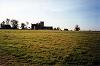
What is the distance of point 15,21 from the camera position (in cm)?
14225

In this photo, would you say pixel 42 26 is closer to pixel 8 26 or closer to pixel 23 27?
pixel 23 27

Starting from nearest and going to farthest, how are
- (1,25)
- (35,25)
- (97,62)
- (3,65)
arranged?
(3,65) < (97,62) < (1,25) < (35,25)

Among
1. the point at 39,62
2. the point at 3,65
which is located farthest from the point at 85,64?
the point at 3,65

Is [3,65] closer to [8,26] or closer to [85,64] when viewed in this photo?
[85,64]

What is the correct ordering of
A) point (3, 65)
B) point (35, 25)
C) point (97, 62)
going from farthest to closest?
point (35, 25), point (97, 62), point (3, 65)

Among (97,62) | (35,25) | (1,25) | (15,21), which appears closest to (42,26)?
(35,25)

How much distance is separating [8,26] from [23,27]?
15448 mm

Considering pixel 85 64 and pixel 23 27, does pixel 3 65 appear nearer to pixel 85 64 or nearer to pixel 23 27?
pixel 85 64

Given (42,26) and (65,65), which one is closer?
(65,65)

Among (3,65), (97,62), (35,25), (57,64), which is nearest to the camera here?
(3,65)

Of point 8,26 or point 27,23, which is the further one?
point 27,23

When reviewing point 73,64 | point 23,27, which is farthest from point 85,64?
point 23,27

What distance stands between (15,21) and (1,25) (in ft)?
38.5

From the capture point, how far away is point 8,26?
455 ft
